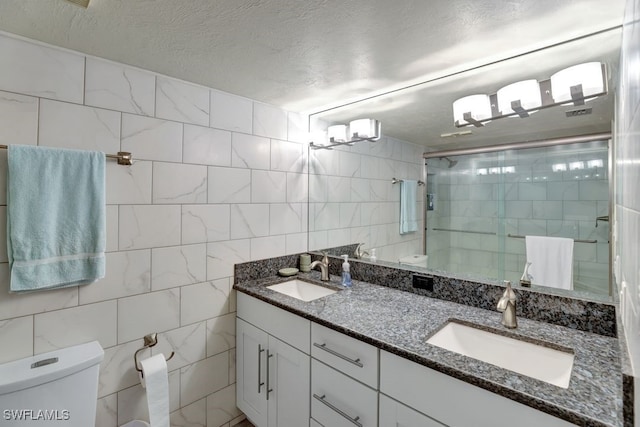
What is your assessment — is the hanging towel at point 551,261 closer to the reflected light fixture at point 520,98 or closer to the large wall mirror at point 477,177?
the large wall mirror at point 477,177

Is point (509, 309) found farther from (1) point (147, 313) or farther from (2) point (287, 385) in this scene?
(1) point (147, 313)

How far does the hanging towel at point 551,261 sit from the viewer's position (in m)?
1.25

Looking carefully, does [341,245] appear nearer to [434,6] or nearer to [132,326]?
[132,326]

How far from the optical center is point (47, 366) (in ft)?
3.76

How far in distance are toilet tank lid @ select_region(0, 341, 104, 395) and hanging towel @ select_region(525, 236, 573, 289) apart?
196 cm

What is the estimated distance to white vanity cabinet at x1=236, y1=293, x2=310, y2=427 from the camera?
1367mm

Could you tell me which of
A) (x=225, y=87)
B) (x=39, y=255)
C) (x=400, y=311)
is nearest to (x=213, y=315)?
(x=39, y=255)

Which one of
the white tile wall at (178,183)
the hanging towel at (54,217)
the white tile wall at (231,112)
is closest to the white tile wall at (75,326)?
the hanging towel at (54,217)

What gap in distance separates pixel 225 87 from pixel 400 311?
1524 mm

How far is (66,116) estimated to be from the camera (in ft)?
4.12

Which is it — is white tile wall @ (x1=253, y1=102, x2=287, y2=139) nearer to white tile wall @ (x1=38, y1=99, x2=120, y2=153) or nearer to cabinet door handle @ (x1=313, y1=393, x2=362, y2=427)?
white tile wall @ (x1=38, y1=99, x2=120, y2=153)

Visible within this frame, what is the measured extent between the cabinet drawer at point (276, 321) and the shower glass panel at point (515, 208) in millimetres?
823

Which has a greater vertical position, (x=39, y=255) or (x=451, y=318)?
(x=39, y=255)

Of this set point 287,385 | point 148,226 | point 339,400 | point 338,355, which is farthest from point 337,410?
point 148,226
